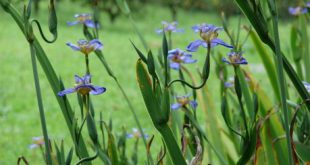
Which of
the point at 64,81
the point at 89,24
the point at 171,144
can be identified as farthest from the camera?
the point at 64,81

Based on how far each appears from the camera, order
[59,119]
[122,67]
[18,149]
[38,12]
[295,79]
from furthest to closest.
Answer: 1. [38,12]
2. [122,67]
3. [59,119]
4. [18,149]
5. [295,79]

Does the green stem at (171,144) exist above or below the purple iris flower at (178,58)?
below

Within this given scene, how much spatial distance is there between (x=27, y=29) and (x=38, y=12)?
12.7 m

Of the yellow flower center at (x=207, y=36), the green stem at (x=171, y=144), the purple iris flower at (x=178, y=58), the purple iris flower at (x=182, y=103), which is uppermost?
the yellow flower center at (x=207, y=36)

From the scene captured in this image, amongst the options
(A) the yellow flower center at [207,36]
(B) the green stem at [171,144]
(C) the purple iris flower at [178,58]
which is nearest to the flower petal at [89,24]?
(C) the purple iris flower at [178,58]

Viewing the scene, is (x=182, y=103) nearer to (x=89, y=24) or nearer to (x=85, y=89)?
(x=89, y=24)

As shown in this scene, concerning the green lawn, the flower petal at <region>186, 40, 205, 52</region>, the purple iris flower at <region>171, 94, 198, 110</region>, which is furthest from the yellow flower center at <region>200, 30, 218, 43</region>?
the purple iris flower at <region>171, 94, 198, 110</region>

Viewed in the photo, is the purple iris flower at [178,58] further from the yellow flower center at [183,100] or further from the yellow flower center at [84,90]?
the yellow flower center at [84,90]

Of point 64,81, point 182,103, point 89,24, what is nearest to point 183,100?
point 182,103

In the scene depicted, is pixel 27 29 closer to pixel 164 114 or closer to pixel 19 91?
pixel 164 114

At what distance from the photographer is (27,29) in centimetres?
94

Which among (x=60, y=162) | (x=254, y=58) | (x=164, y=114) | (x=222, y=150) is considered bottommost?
(x=254, y=58)

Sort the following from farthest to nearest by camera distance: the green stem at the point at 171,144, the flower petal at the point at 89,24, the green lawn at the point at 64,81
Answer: the green lawn at the point at 64,81 < the flower petal at the point at 89,24 < the green stem at the point at 171,144

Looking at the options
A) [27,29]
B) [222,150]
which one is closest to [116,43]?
[222,150]
